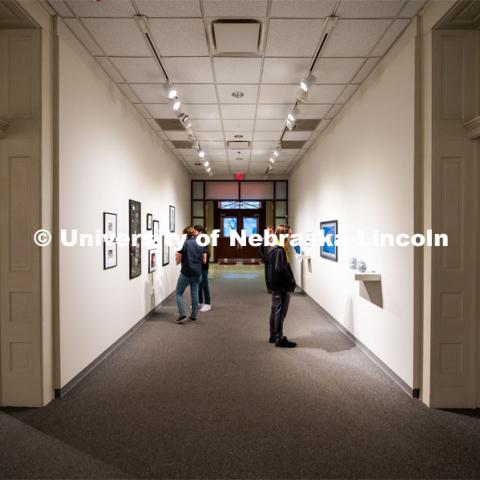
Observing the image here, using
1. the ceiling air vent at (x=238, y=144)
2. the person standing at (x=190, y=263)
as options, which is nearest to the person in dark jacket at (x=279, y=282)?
the person standing at (x=190, y=263)

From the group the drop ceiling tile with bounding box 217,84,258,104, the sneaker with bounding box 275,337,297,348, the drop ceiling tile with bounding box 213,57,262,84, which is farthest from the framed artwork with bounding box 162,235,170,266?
the drop ceiling tile with bounding box 213,57,262,84

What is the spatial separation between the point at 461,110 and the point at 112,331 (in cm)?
434

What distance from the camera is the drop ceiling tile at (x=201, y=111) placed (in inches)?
211

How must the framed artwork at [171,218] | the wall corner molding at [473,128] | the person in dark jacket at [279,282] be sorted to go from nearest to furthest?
the wall corner molding at [473,128], the person in dark jacket at [279,282], the framed artwork at [171,218]

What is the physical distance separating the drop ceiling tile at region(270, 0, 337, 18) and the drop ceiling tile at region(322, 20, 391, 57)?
0.24m

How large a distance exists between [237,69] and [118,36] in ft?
4.40

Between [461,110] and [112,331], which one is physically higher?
[461,110]

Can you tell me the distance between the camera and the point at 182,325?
225 inches

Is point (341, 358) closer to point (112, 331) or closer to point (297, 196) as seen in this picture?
point (112, 331)

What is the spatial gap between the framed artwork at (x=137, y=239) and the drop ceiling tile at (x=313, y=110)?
2880mm

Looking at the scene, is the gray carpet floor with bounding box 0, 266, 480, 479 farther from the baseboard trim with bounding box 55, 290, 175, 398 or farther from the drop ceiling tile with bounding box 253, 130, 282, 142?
the drop ceiling tile with bounding box 253, 130, 282, 142

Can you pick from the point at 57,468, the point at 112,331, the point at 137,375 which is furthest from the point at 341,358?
the point at 57,468

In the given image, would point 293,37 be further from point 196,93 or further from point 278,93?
point 196,93

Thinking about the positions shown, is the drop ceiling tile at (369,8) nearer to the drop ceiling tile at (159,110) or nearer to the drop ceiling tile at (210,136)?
the drop ceiling tile at (159,110)
